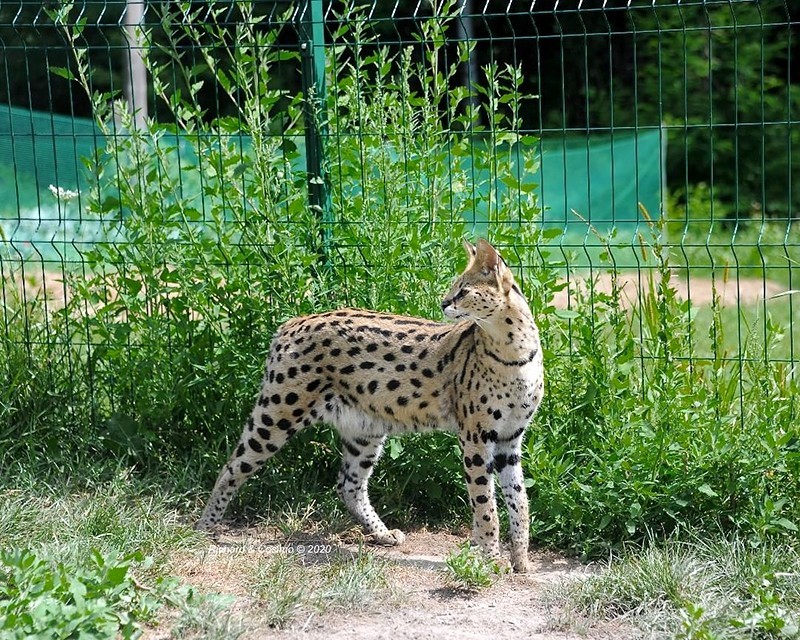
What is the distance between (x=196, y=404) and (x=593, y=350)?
2.57m

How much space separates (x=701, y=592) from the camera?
5.34 metres

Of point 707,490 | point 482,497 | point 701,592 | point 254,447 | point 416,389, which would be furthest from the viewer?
point 254,447

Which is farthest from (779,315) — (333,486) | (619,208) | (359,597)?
(359,597)

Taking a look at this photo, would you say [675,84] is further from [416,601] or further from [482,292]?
[416,601]

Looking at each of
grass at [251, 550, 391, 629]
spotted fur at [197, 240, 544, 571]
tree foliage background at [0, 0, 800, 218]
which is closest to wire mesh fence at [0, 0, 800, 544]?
spotted fur at [197, 240, 544, 571]

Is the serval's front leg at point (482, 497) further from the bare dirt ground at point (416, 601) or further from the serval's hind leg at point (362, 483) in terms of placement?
the serval's hind leg at point (362, 483)

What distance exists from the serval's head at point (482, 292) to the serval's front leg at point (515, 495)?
0.81m

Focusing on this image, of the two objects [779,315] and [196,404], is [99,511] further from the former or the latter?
[779,315]

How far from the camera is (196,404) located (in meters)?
7.20

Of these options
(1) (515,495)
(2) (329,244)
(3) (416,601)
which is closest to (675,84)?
(2) (329,244)

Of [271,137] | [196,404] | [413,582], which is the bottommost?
[413,582]

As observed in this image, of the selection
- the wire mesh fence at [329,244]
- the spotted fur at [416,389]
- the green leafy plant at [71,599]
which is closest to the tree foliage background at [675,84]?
the wire mesh fence at [329,244]

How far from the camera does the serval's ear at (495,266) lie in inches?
236

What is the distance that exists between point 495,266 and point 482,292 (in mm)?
158
